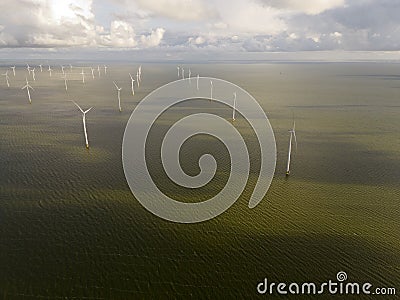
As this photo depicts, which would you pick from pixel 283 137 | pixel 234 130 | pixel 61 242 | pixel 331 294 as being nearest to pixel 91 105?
pixel 234 130

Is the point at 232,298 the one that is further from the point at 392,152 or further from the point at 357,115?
the point at 357,115

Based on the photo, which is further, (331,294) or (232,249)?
(232,249)

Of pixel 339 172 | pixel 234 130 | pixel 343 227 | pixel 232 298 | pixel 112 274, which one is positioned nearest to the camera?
pixel 232 298

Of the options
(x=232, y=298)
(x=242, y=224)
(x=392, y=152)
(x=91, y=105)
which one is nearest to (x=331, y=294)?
(x=232, y=298)

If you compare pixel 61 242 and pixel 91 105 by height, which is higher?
pixel 91 105

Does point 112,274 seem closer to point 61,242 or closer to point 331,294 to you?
point 61,242

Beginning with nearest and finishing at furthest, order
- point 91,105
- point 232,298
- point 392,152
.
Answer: point 232,298
point 392,152
point 91,105

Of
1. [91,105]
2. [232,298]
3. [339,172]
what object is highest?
[91,105]

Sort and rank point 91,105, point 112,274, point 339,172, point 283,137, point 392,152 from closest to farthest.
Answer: point 112,274
point 339,172
point 392,152
point 283,137
point 91,105

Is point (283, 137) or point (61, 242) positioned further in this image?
point (283, 137)
